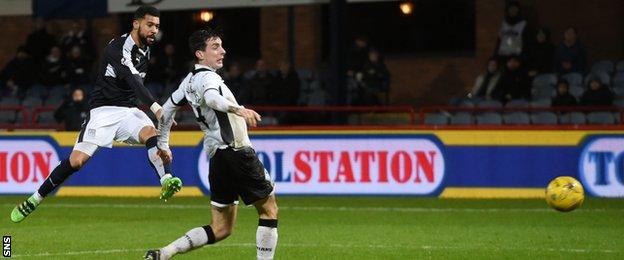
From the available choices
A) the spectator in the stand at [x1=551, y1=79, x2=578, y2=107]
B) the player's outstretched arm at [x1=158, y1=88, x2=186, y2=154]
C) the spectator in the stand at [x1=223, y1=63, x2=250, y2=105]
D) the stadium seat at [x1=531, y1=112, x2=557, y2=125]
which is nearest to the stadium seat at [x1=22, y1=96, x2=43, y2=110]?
the spectator in the stand at [x1=223, y1=63, x2=250, y2=105]

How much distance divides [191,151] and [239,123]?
33.6ft

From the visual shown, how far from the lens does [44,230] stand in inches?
588

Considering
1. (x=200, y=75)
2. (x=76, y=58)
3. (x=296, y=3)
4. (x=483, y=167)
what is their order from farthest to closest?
(x=76, y=58), (x=296, y=3), (x=483, y=167), (x=200, y=75)

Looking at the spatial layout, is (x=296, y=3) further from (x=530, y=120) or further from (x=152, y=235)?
(x=152, y=235)

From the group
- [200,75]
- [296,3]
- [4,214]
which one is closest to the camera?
[200,75]

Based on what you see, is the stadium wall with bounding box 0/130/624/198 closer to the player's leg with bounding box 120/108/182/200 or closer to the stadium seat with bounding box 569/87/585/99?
the stadium seat with bounding box 569/87/585/99

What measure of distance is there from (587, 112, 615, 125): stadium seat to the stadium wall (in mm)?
1697

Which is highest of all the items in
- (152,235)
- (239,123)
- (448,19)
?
(448,19)

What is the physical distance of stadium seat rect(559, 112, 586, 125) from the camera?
2065 cm

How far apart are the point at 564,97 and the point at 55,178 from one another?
988 cm

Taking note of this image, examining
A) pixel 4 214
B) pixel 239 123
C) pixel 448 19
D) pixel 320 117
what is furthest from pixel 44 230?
pixel 448 19

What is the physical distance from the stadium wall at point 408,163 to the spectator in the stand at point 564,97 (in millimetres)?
1983

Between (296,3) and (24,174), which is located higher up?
(296,3)

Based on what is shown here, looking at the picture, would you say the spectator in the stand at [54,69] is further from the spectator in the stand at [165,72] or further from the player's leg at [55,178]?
the player's leg at [55,178]
